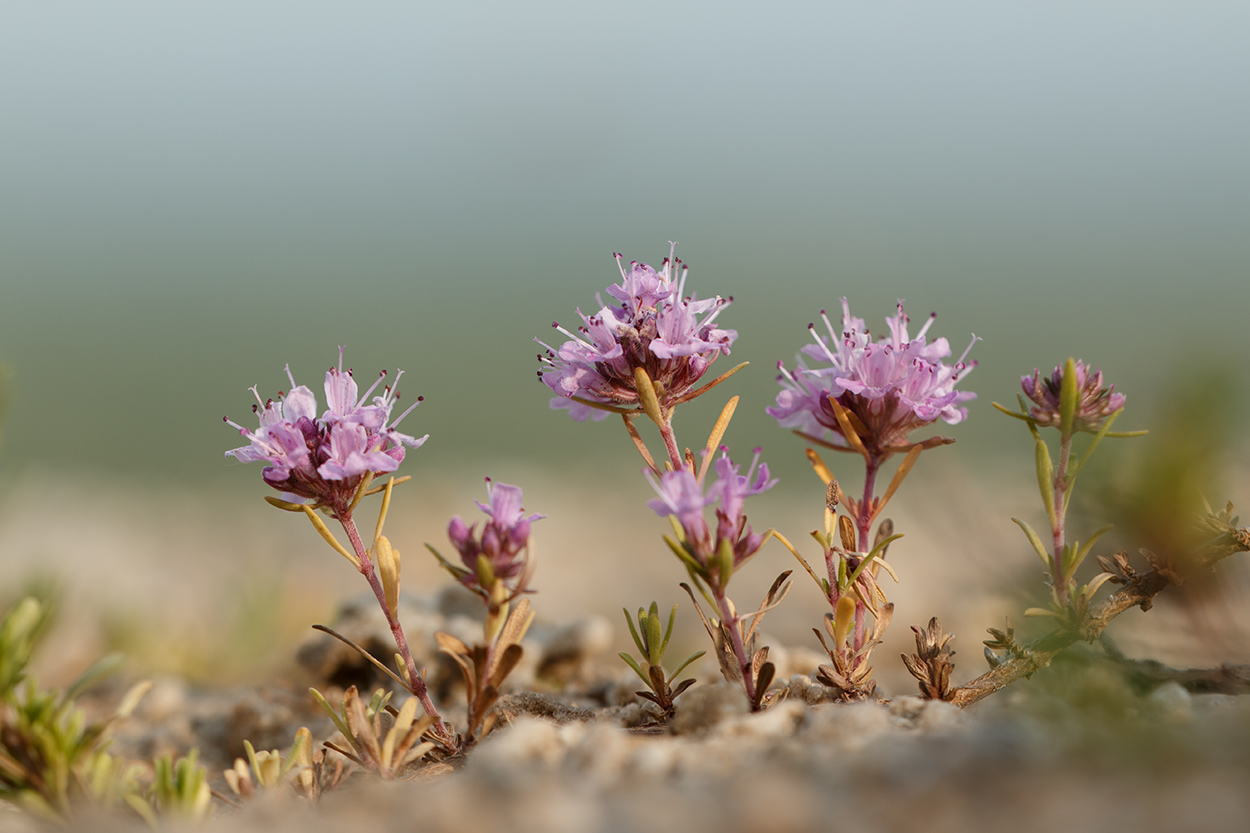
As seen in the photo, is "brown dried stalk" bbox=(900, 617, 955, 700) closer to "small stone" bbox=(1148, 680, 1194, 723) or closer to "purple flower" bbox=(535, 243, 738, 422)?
"small stone" bbox=(1148, 680, 1194, 723)

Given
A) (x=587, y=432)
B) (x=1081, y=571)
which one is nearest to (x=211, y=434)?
(x=587, y=432)

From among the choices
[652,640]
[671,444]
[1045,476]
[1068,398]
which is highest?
[1068,398]

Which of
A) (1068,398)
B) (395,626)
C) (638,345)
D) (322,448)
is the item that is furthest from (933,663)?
(322,448)

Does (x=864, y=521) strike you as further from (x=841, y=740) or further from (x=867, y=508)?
(x=841, y=740)

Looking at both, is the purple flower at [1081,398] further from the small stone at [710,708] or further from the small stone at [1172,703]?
the small stone at [710,708]

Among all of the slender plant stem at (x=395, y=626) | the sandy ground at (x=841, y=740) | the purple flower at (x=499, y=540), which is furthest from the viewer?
the slender plant stem at (x=395, y=626)

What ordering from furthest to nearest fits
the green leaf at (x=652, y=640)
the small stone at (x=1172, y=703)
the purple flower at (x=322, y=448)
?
the green leaf at (x=652, y=640) → the purple flower at (x=322, y=448) → the small stone at (x=1172, y=703)

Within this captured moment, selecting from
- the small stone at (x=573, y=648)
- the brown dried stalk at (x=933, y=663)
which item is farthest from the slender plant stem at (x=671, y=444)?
the small stone at (x=573, y=648)
